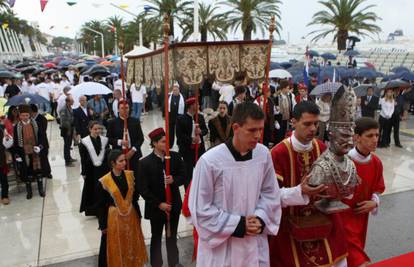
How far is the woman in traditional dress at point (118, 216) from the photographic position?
14.6ft

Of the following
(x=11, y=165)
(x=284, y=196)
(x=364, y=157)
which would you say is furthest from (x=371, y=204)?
(x=11, y=165)

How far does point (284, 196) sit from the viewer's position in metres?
3.10

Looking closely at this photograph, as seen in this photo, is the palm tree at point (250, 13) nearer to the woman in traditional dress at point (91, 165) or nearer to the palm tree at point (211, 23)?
the palm tree at point (211, 23)

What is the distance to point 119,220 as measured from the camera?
4.48m

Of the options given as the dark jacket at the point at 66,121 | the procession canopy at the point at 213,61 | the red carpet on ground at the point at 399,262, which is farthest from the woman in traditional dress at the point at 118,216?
the dark jacket at the point at 66,121

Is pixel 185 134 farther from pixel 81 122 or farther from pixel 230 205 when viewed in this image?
pixel 230 205

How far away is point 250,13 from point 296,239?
25245mm

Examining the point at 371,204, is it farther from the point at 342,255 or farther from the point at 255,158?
the point at 255,158

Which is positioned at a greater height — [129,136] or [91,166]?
[129,136]

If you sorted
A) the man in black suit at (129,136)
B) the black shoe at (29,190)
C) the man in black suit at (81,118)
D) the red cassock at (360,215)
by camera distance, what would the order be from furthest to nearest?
1. the man in black suit at (81,118)
2. the black shoe at (29,190)
3. the man in black suit at (129,136)
4. the red cassock at (360,215)

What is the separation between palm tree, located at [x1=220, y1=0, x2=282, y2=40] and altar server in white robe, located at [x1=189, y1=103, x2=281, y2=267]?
24.7 m

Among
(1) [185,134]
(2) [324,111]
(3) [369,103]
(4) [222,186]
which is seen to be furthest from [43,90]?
(4) [222,186]

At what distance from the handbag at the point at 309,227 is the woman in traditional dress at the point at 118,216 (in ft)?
6.56

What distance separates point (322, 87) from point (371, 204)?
24.6 ft
